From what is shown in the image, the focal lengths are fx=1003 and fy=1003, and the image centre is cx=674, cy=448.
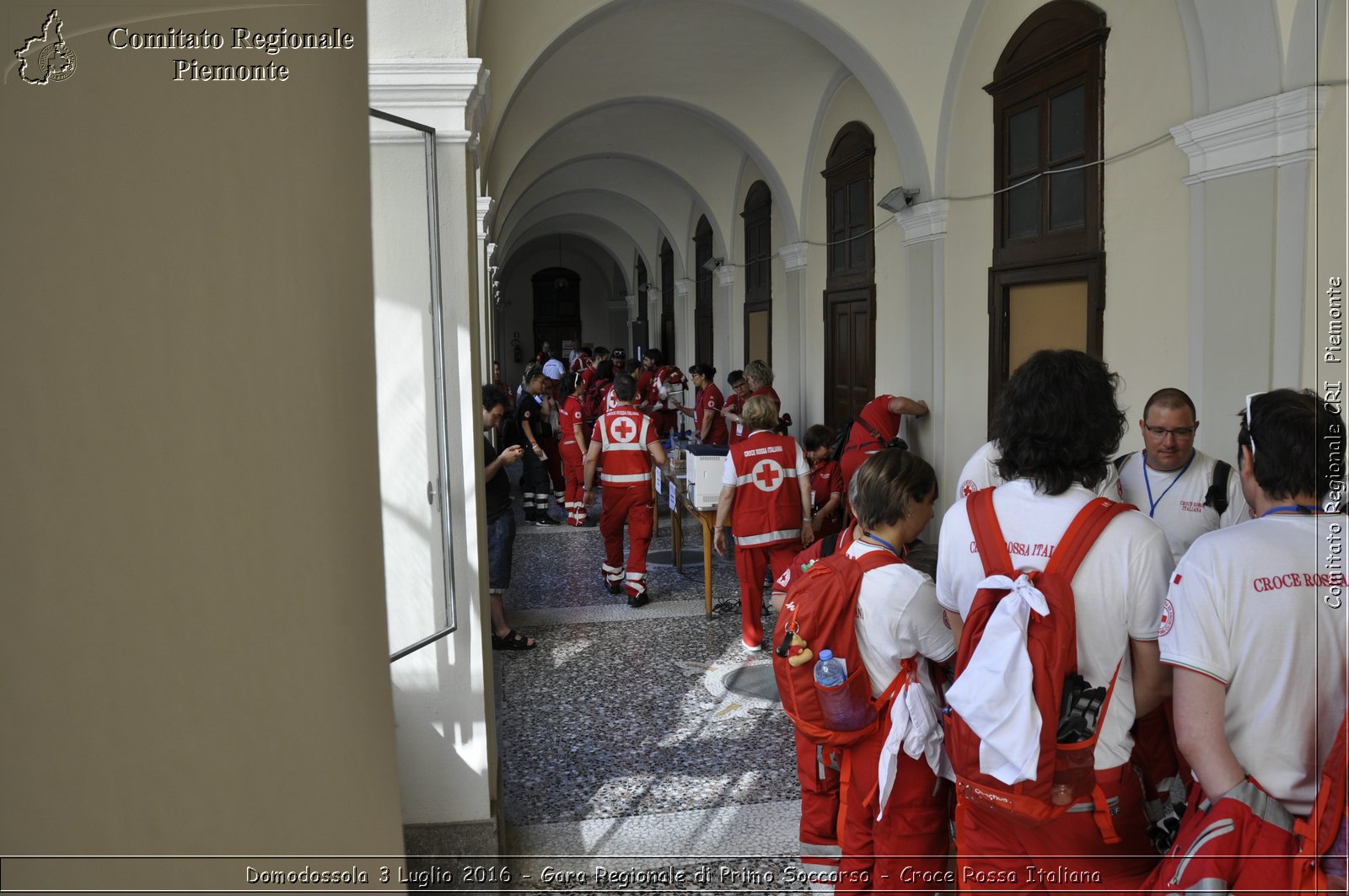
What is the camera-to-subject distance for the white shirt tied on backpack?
2.09 meters

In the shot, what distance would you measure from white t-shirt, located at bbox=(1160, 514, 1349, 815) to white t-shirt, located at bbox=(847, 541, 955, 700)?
2.57 ft

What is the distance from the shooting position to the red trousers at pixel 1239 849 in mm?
1855

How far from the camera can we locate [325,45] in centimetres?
121

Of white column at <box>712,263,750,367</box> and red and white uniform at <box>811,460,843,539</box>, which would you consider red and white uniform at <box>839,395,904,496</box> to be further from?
white column at <box>712,263,750,367</box>

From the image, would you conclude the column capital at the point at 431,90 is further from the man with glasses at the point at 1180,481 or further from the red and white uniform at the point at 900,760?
the man with glasses at the point at 1180,481

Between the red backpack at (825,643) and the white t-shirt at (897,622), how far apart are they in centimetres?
2

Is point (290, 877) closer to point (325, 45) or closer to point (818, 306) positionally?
point (325, 45)

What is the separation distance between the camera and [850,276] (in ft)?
37.7

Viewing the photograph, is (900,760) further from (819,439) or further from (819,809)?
(819,439)

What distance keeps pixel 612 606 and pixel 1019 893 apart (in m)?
5.50

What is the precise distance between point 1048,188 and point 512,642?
4.97 m

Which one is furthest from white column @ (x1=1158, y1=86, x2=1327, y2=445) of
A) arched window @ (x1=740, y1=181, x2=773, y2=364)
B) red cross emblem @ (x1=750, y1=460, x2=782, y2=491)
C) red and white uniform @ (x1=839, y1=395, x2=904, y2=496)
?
arched window @ (x1=740, y1=181, x2=773, y2=364)

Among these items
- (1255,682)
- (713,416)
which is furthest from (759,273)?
(1255,682)

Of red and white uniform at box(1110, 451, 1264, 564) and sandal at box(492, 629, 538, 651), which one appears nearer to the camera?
red and white uniform at box(1110, 451, 1264, 564)
